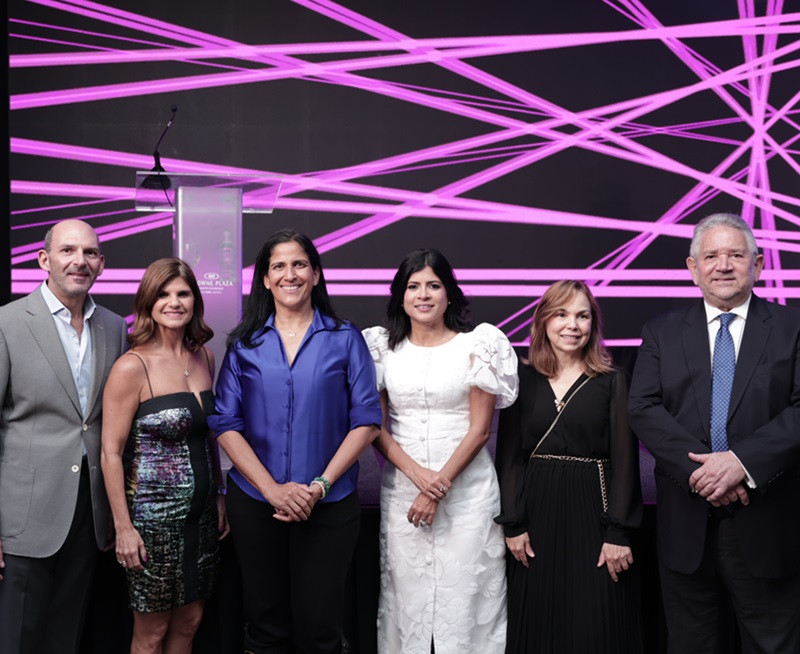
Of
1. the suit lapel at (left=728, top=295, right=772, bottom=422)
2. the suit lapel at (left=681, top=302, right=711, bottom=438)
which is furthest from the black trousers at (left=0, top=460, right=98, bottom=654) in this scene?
the suit lapel at (left=728, top=295, right=772, bottom=422)

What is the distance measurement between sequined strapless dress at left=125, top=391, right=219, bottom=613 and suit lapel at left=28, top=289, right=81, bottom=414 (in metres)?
0.22

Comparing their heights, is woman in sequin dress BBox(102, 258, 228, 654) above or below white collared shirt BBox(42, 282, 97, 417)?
below

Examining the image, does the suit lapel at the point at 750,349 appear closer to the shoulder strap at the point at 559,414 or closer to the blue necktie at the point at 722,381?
the blue necktie at the point at 722,381

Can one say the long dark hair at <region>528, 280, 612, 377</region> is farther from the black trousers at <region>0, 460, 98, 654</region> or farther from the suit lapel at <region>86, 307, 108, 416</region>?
the black trousers at <region>0, 460, 98, 654</region>

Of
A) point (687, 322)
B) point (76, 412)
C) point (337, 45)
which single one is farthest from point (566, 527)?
Answer: point (337, 45)

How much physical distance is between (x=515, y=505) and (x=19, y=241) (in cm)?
460

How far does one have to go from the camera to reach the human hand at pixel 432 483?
2.68m

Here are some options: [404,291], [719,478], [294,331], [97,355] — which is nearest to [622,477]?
[719,478]

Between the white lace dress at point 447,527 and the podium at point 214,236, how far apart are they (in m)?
0.88

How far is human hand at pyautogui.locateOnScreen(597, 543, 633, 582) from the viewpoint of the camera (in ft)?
8.63

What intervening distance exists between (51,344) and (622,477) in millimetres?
1841

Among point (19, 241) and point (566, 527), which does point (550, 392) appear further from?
point (19, 241)

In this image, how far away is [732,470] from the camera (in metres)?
2.36

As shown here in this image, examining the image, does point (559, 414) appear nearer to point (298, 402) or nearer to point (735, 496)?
point (735, 496)
